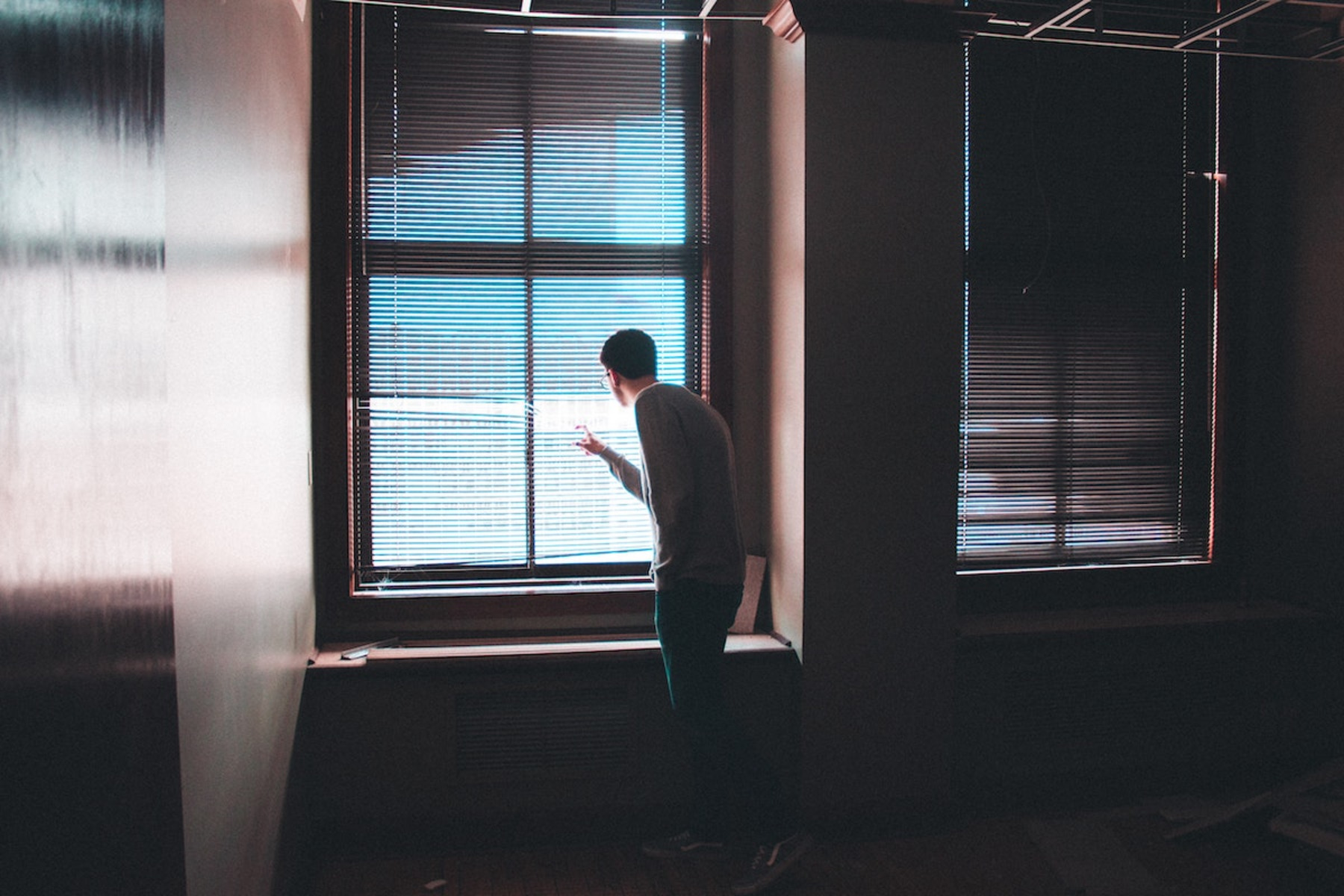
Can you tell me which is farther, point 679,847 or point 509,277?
point 509,277

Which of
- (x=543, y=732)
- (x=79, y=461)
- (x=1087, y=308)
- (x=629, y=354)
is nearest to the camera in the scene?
(x=79, y=461)

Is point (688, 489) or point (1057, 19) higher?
point (1057, 19)

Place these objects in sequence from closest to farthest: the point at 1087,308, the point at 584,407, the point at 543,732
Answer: the point at 543,732, the point at 584,407, the point at 1087,308

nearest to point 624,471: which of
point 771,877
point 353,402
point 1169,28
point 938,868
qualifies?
point 353,402

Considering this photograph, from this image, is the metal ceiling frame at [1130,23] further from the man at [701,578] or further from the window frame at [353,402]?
the man at [701,578]

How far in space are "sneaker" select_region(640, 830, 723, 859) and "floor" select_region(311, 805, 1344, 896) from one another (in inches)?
0.8

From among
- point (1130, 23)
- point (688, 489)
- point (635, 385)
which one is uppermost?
point (1130, 23)

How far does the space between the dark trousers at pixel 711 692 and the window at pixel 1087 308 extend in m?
1.18

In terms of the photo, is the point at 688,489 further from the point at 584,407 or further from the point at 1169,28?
the point at 1169,28

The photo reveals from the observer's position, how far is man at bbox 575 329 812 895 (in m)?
2.69

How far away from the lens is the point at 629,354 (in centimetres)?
283

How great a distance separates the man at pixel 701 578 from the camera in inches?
106

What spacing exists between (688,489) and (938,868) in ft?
4.44

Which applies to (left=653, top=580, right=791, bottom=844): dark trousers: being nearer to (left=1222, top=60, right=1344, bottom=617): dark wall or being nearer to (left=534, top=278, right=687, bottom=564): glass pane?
(left=534, top=278, right=687, bottom=564): glass pane
